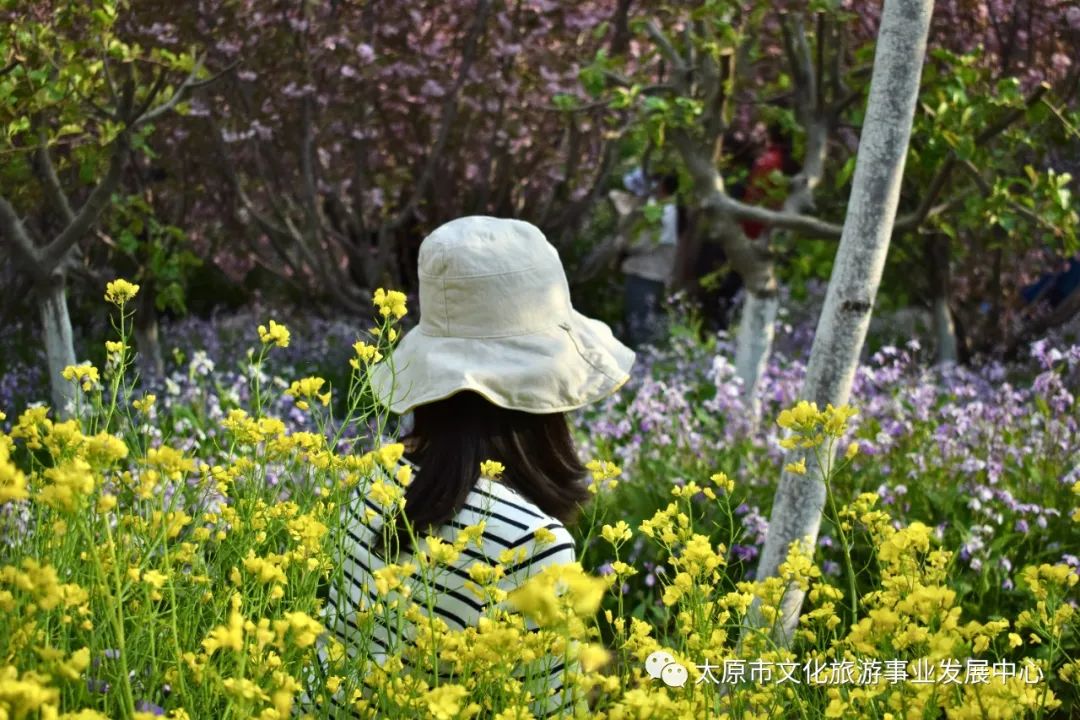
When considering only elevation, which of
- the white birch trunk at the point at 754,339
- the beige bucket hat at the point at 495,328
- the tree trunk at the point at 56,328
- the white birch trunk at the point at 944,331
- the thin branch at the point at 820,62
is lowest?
the white birch trunk at the point at 944,331

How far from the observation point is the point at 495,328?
2.26 meters

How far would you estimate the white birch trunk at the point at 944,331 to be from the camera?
652 centimetres

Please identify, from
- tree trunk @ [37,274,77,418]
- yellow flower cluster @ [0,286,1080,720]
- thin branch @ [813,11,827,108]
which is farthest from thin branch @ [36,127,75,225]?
thin branch @ [813,11,827,108]

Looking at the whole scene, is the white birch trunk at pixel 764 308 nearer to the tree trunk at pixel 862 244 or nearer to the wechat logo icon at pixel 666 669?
→ the tree trunk at pixel 862 244

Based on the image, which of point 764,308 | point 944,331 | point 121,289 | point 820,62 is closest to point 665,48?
point 820,62

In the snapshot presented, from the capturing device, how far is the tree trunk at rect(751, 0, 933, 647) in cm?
286

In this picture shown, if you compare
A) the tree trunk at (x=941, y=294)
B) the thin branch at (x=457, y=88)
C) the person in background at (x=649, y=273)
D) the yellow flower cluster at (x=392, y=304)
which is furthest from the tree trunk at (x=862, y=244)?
the person in background at (x=649, y=273)

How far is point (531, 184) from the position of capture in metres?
7.30

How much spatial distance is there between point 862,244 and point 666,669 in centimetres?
149

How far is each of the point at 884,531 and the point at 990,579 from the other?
171 cm

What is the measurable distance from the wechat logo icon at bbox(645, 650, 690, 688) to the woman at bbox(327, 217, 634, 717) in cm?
35

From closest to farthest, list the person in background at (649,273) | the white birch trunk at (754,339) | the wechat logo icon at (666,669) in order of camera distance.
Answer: the wechat logo icon at (666,669) → the white birch trunk at (754,339) → the person in background at (649,273)

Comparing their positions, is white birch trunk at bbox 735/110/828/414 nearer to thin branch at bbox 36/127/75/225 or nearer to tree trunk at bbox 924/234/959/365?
tree trunk at bbox 924/234/959/365

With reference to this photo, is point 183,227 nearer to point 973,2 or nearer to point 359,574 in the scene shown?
point 973,2
